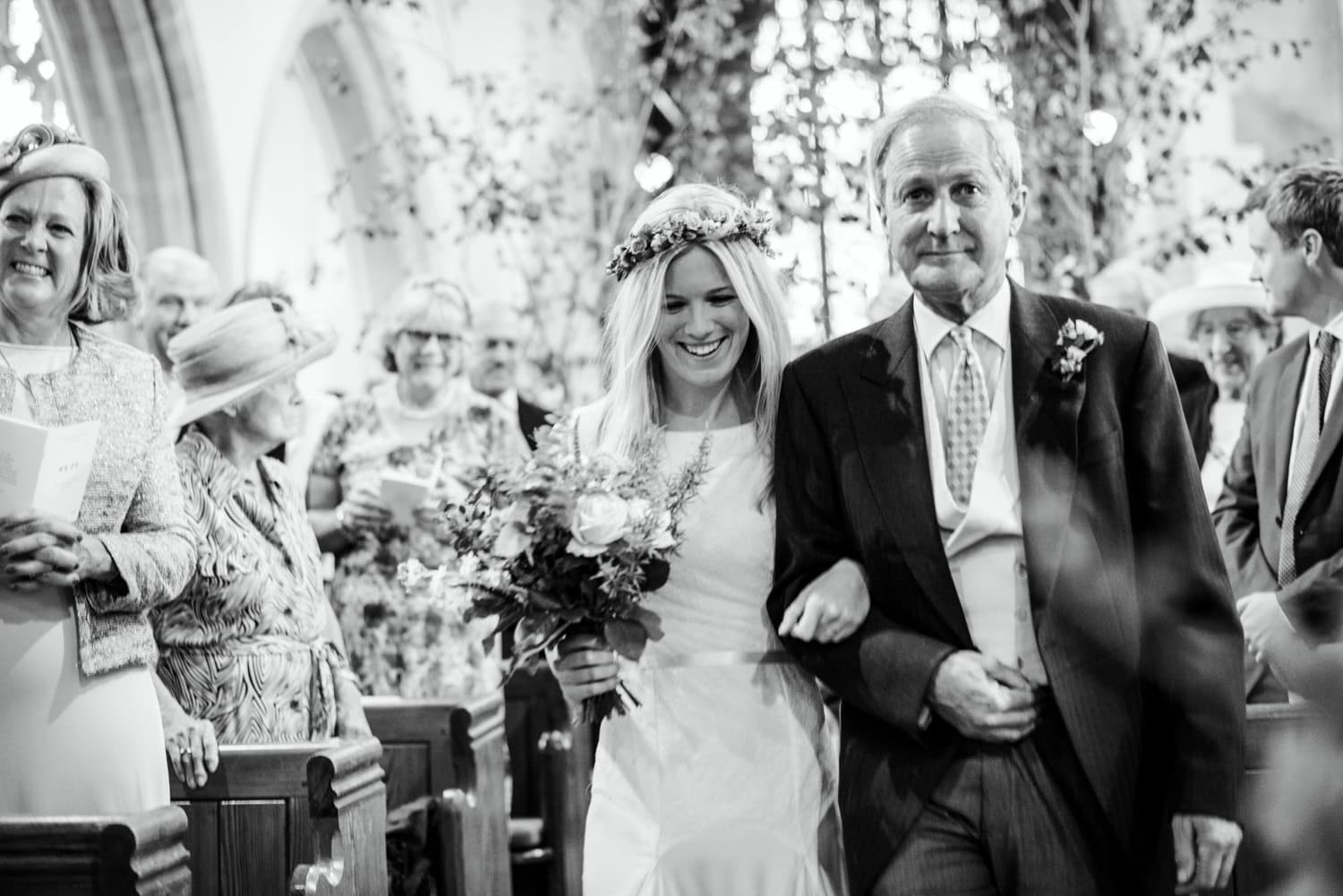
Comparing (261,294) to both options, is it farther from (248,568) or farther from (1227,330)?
(1227,330)

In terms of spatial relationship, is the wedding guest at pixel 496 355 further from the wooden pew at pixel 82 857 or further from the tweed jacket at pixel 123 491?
the wooden pew at pixel 82 857

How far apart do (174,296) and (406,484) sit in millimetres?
1238

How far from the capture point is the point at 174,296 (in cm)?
562

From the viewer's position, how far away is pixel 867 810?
9.14ft

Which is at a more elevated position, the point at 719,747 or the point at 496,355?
the point at 496,355

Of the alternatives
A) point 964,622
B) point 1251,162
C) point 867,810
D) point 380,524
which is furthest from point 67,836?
point 1251,162

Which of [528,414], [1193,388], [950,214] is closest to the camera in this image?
[950,214]

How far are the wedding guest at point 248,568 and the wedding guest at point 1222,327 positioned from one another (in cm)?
349

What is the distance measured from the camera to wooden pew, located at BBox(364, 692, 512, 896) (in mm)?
4199

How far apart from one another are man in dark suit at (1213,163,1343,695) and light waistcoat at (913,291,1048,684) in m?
0.85

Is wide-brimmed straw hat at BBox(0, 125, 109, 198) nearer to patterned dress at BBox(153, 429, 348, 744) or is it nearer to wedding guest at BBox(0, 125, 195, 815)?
wedding guest at BBox(0, 125, 195, 815)

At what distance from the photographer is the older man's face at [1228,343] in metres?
6.42

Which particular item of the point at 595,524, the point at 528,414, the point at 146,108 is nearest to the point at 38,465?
the point at 595,524

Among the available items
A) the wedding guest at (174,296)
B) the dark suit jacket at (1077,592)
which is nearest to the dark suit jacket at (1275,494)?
the dark suit jacket at (1077,592)
